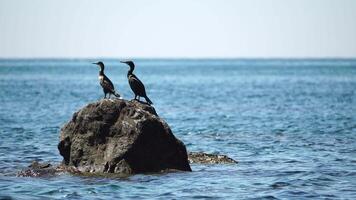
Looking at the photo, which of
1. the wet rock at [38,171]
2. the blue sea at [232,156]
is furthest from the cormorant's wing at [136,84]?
the wet rock at [38,171]

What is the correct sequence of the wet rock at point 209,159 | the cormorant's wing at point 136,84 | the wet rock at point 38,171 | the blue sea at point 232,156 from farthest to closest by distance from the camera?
the wet rock at point 209,159, the cormorant's wing at point 136,84, the wet rock at point 38,171, the blue sea at point 232,156

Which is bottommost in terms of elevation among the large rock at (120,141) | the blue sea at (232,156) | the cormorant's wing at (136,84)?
the blue sea at (232,156)

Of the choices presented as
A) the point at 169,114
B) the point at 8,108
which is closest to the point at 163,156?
the point at 169,114

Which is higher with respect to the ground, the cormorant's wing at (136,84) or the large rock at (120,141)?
the cormorant's wing at (136,84)

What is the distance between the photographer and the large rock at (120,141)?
2061 centimetres

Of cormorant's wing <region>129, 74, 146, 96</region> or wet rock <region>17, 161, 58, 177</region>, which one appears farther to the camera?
cormorant's wing <region>129, 74, 146, 96</region>

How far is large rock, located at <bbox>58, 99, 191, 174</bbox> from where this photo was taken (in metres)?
20.6

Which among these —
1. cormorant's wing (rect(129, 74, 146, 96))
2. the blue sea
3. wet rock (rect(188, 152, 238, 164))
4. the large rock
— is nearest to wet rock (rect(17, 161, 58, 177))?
the blue sea

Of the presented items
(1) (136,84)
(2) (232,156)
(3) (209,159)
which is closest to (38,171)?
(1) (136,84)

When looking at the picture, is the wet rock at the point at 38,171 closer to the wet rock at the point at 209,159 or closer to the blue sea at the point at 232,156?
the blue sea at the point at 232,156

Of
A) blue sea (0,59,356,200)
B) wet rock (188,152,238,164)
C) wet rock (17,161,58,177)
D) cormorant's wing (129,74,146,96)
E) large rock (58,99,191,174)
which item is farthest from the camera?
wet rock (188,152,238,164)

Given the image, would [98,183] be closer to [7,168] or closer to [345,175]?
[7,168]

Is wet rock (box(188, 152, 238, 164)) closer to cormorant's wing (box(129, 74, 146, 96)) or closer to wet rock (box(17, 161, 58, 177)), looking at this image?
cormorant's wing (box(129, 74, 146, 96))

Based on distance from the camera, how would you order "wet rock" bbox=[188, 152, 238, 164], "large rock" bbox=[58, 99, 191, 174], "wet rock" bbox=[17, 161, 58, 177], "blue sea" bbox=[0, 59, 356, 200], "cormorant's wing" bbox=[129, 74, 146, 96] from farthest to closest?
1. "wet rock" bbox=[188, 152, 238, 164]
2. "cormorant's wing" bbox=[129, 74, 146, 96]
3. "wet rock" bbox=[17, 161, 58, 177]
4. "large rock" bbox=[58, 99, 191, 174]
5. "blue sea" bbox=[0, 59, 356, 200]
